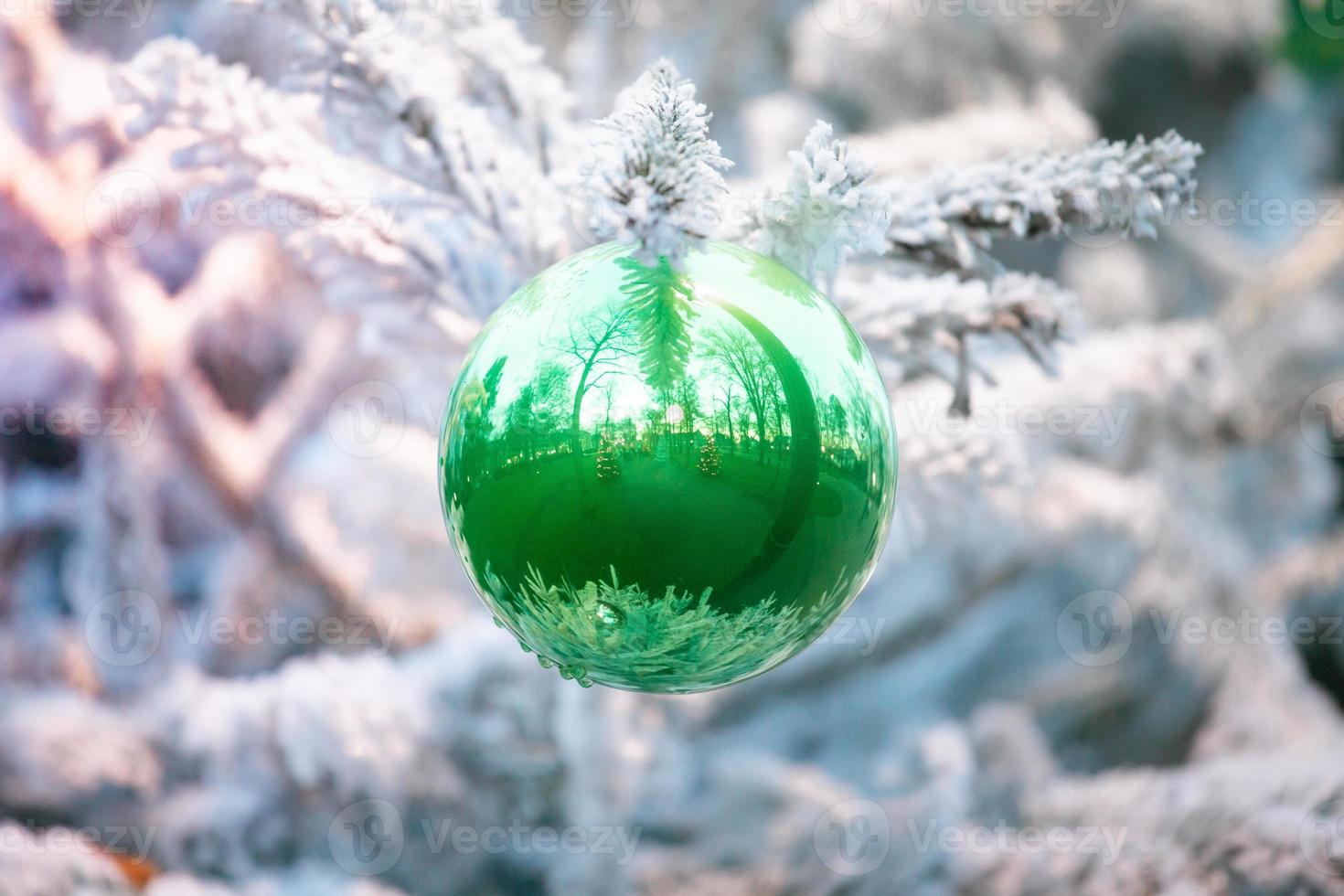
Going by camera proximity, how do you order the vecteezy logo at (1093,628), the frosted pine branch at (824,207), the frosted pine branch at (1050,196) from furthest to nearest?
the vecteezy logo at (1093,628)
the frosted pine branch at (1050,196)
the frosted pine branch at (824,207)

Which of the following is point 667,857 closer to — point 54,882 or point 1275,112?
point 54,882

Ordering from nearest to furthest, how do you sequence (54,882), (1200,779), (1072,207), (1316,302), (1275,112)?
(1072,207) < (54,882) < (1200,779) < (1316,302) < (1275,112)

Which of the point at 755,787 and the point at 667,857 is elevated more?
the point at 755,787

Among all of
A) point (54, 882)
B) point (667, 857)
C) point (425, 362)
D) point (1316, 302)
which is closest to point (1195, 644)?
point (1316, 302)
